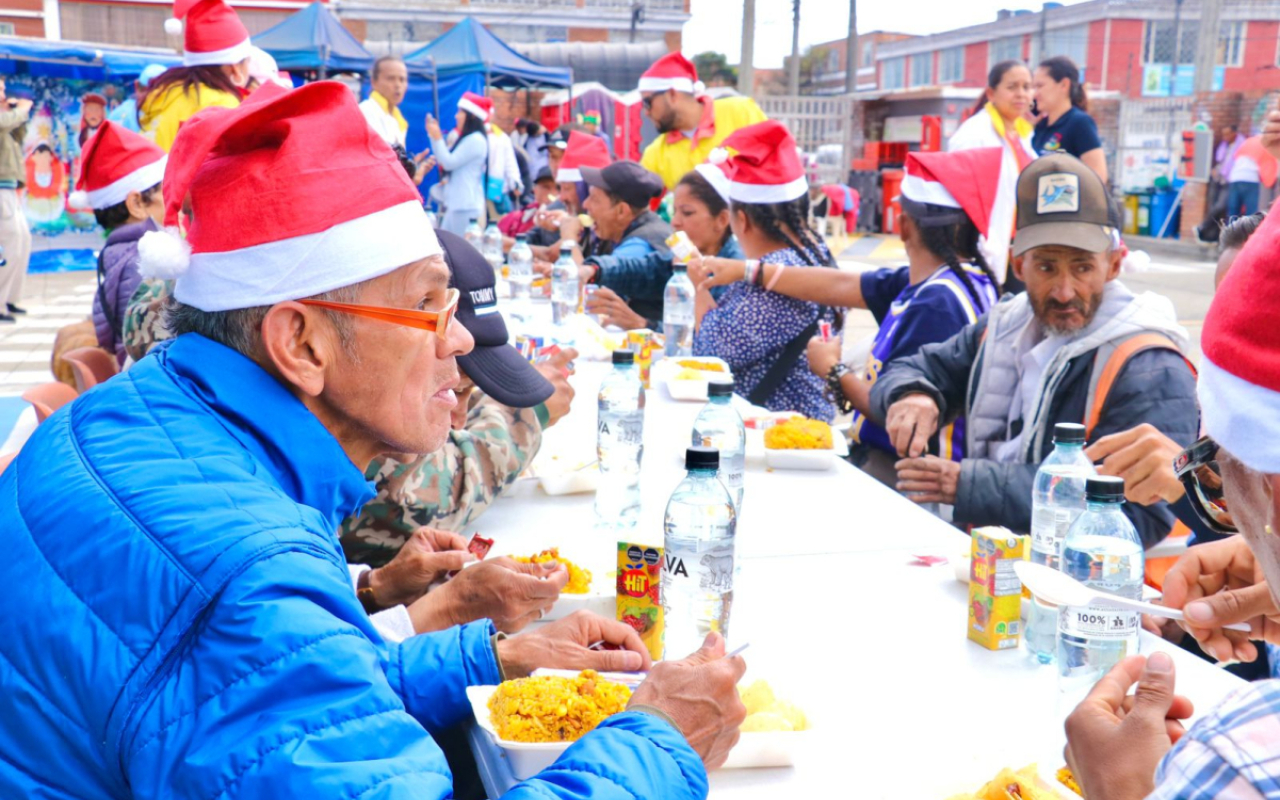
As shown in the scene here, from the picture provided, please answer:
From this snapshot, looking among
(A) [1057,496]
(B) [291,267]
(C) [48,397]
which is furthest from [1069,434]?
(C) [48,397]

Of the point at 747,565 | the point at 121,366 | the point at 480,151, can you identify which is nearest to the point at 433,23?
the point at 480,151

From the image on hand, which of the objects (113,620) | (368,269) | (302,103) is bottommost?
(113,620)

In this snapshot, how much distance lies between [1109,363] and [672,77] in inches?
241

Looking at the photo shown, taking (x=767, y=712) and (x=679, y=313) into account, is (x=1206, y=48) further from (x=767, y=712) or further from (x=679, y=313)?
(x=767, y=712)

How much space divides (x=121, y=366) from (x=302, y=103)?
3.07 metres

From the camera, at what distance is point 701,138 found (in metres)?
8.27

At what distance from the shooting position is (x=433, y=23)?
34.4 m

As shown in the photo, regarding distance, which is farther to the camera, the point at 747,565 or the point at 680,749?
the point at 747,565

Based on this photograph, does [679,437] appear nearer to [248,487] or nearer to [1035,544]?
[1035,544]

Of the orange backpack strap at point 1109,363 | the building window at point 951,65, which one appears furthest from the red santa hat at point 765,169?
the building window at point 951,65

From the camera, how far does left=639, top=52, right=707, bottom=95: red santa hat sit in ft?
27.7

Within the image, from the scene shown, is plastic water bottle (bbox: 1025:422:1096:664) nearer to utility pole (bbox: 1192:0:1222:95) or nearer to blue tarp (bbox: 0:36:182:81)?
blue tarp (bbox: 0:36:182:81)

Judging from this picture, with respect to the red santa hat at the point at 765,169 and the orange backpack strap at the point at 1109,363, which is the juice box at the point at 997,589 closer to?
the orange backpack strap at the point at 1109,363

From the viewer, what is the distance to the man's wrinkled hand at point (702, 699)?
1.42m
